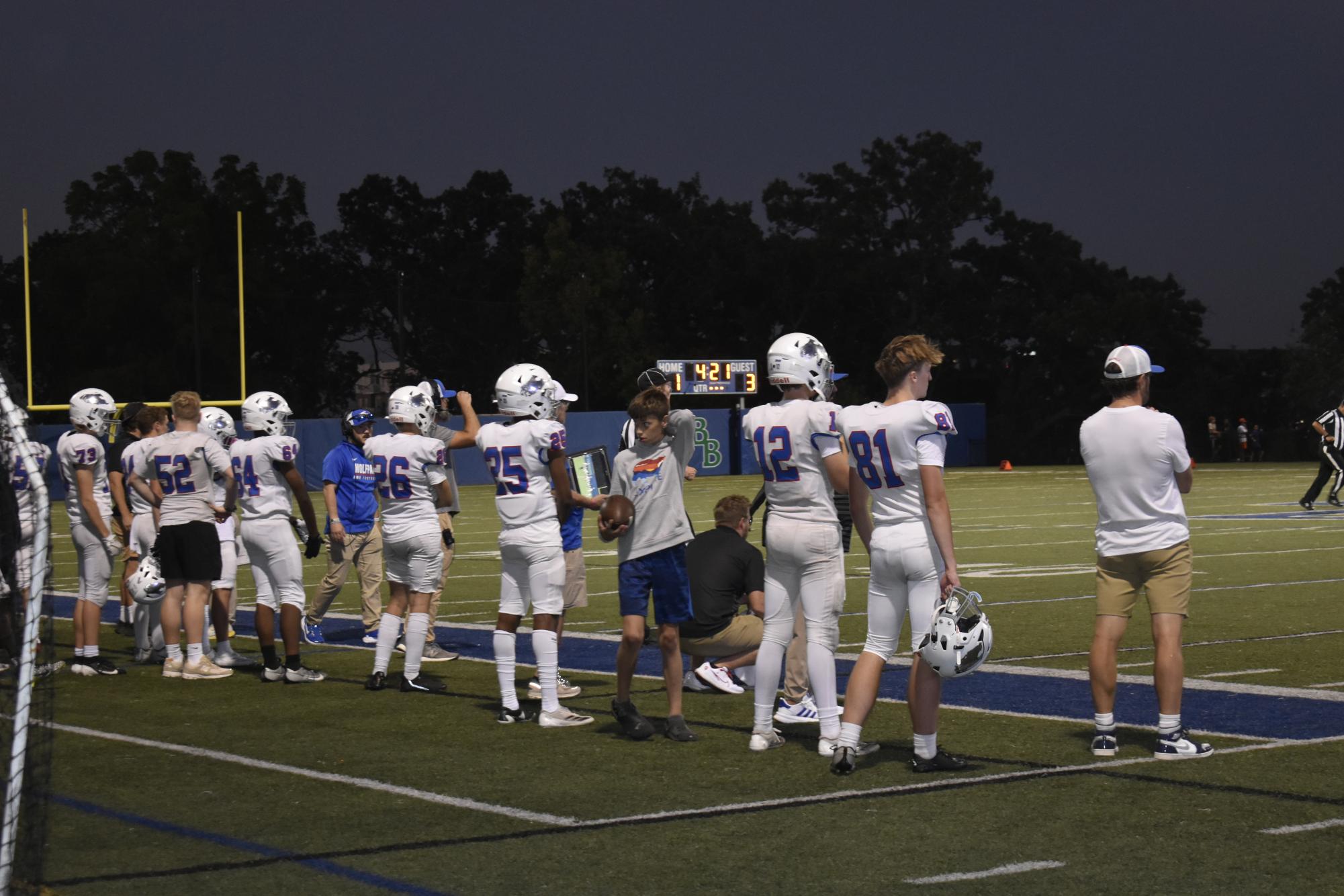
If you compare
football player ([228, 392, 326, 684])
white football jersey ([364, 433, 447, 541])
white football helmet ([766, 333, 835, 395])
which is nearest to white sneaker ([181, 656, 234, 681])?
football player ([228, 392, 326, 684])

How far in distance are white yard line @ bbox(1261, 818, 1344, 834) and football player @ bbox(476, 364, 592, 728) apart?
3.80m

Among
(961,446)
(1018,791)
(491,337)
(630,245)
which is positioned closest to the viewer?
(1018,791)

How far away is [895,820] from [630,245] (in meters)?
64.0

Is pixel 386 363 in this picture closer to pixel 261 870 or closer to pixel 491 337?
pixel 491 337

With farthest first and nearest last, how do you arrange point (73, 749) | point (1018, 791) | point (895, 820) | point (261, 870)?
point (73, 749), point (1018, 791), point (895, 820), point (261, 870)

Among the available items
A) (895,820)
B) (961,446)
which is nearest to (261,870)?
(895,820)

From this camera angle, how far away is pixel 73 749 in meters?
8.51

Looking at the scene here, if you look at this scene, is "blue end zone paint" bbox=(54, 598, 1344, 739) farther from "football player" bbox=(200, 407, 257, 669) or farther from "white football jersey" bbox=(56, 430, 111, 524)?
"white football jersey" bbox=(56, 430, 111, 524)

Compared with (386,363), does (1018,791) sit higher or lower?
lower

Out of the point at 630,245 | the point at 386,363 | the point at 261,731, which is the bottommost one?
the point at 261,731

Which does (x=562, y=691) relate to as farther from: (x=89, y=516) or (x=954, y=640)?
(x=89, y=516)

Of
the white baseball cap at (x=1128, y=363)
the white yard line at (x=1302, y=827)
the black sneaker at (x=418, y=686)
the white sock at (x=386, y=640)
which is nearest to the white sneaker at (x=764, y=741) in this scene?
the white baseball cap at (x=1128, y=363)

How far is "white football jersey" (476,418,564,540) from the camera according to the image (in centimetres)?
916

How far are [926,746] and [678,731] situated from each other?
56.5 inches
